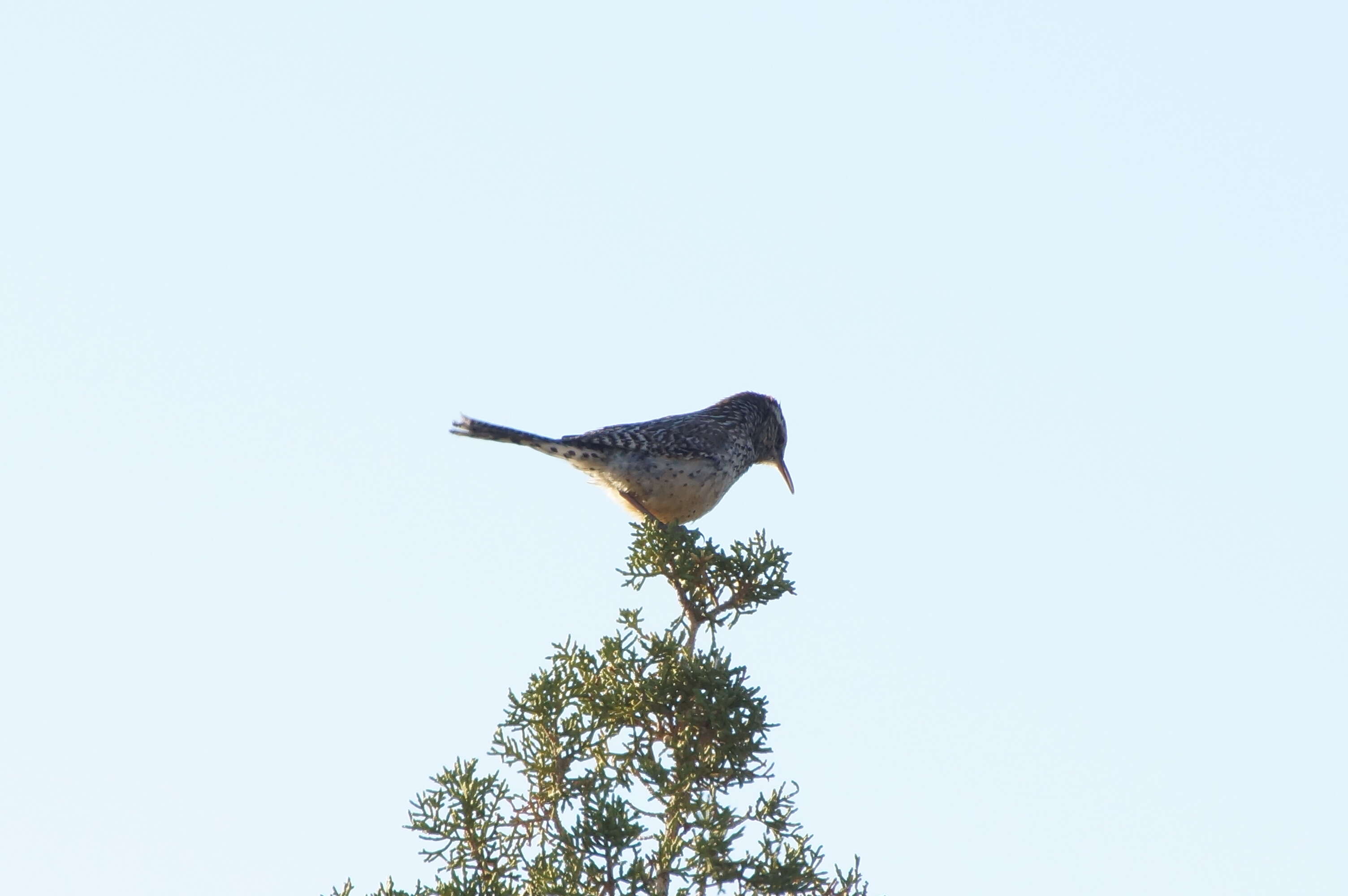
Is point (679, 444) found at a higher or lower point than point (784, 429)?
lower

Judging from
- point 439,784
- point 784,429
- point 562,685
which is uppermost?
point 784,429

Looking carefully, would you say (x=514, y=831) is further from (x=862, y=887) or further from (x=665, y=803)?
(x=862, y=887)

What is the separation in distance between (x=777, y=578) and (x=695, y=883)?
5.21 feet

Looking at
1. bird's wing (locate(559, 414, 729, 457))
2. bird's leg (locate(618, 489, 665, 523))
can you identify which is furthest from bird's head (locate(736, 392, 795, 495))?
bird's leg (locate(618, 489, 665, 523))

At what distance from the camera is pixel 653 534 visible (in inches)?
269

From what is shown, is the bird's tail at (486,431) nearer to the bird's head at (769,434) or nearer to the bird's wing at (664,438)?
the bird's wing at (664,438)

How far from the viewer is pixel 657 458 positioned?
374 inches

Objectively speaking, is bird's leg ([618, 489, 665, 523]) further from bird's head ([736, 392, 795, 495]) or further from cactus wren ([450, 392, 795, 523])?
bird's head ([736, 392, 795, 495])

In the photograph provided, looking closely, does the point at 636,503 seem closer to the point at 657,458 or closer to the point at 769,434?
the point at 657,458

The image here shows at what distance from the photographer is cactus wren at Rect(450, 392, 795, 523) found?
9320 mm

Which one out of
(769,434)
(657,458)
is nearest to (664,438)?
(657,458)

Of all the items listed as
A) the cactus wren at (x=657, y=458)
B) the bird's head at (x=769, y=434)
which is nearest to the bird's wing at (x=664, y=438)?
the cactus wren at (x=657, y=458)

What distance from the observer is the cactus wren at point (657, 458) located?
9320 millimetres

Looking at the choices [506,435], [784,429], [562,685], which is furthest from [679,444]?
[562,685]
